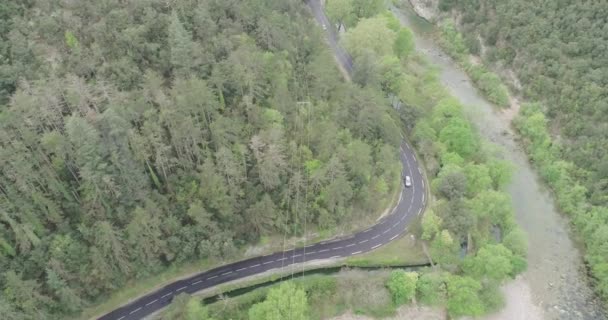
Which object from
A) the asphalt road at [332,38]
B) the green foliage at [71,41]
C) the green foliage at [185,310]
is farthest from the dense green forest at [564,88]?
the green foliage at [71,41]

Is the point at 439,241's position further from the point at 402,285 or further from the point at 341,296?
the point at 341,296

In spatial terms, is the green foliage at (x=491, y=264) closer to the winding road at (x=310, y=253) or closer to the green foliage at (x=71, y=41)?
the winding road at (x=310, y=253)

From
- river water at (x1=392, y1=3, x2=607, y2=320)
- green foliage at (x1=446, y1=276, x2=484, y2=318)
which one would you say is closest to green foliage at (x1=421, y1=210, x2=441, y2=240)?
green foliage at (x1=446, y1=276, x2=484, y2=318)

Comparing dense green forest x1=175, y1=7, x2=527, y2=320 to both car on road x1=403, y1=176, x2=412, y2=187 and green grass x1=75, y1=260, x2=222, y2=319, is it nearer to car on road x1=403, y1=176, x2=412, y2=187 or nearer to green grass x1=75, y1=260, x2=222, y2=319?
car on road x1=403, y1=176, x2=412, y2=187

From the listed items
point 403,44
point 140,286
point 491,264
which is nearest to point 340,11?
point 403,44

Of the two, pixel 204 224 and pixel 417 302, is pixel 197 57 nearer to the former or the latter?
pixel 204 224
